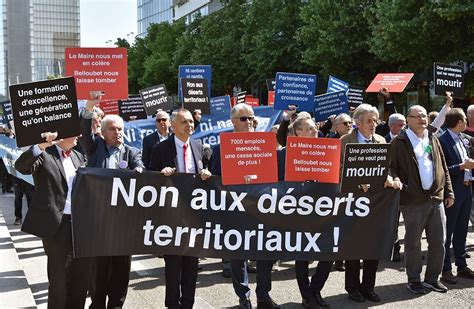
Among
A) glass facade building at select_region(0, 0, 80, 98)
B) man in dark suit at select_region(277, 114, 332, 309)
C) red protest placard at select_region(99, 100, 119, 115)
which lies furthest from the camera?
glass facade building at select_region(0, 0, 80, 98)

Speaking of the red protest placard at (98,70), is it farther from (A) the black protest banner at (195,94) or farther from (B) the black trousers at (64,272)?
(B) the black trousers at (64,272)

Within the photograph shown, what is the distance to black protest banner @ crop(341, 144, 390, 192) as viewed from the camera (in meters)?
5.79

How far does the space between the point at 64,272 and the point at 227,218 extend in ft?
4.74

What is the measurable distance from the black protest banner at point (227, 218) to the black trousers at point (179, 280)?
120 mm

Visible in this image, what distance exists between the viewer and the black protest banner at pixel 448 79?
937cm

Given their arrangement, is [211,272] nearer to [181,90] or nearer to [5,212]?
[181,90]

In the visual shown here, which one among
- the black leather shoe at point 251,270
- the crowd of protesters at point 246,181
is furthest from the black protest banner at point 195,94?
the crowd of protesters at point 246,181

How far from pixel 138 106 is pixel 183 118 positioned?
334 inches

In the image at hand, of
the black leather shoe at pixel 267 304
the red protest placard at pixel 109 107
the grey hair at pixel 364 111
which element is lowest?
the black leather shoe at pixel 267 304

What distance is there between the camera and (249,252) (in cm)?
580

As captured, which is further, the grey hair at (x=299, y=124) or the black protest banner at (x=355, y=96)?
the black protest banner at (x=355, y=96)

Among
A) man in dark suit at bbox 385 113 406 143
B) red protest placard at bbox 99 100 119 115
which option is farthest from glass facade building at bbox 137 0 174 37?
man in dark suit at bbox 385 113 406 143

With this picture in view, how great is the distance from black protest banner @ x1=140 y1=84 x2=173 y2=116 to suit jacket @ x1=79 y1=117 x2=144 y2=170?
645 cm

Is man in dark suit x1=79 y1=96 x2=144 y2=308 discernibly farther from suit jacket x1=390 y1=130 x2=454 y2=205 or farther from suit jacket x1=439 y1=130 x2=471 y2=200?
suit jacket x1=439 y1=130 x2=471 y2=200
